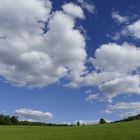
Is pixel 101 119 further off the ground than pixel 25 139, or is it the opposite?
pixel 101 119

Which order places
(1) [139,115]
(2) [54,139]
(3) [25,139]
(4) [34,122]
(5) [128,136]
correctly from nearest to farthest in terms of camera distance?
1. (5) [128,136]
2. (2) [54,139]
3. (3) [25,139]
4. (1) [139,115]
5. (4) [34,122]

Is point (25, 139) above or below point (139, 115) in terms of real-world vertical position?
below

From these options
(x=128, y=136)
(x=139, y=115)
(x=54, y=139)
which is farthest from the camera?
(x=139, y=115)

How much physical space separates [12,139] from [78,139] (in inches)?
482

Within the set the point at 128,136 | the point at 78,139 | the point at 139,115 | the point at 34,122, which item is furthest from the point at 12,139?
the point at 34,122

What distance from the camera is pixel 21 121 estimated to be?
14162cm

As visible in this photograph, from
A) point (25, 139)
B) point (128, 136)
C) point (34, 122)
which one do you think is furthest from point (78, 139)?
point (34, 122)

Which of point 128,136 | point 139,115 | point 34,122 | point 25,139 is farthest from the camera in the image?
point 34,122

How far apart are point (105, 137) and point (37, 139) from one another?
9492mm

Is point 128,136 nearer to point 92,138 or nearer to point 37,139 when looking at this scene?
point 92,138

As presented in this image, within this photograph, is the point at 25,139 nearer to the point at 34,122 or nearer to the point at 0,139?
the point at 0,139

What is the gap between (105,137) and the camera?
41.2 m

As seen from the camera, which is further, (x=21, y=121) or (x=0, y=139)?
(x=21, y=121)

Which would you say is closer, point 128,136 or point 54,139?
point 128,136
